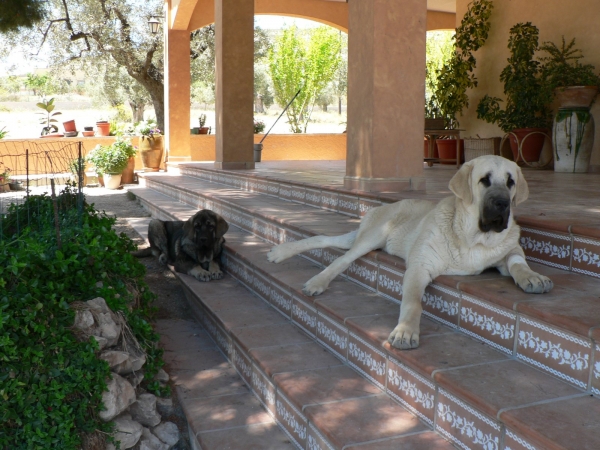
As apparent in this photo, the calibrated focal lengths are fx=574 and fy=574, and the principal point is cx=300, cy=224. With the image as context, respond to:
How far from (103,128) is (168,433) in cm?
1656

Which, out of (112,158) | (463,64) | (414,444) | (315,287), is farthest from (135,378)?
(112,158)

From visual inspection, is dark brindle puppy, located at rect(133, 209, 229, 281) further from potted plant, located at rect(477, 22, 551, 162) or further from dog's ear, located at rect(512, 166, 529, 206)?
potted plant, located at rect(477, 22, 551, 162)

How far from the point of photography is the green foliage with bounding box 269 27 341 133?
83.4 feet

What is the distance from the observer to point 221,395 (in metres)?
3.41

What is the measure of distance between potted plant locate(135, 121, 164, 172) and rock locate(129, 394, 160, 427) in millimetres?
11946

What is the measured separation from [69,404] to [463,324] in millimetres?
2018

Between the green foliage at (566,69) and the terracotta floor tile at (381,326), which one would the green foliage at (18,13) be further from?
the green foliage at (566,69)

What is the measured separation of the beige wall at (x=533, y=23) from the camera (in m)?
7.97

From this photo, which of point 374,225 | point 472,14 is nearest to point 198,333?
point 374,225

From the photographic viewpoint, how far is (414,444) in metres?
2.29

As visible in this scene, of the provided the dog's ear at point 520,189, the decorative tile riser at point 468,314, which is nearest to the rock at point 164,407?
the decorative tile riser at point 468,314

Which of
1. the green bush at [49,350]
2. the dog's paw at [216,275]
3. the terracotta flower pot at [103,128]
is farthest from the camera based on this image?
the terracotta flower pot at [103,128]

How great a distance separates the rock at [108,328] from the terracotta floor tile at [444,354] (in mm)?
1596

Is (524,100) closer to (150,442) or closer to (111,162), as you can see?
(150,442)
